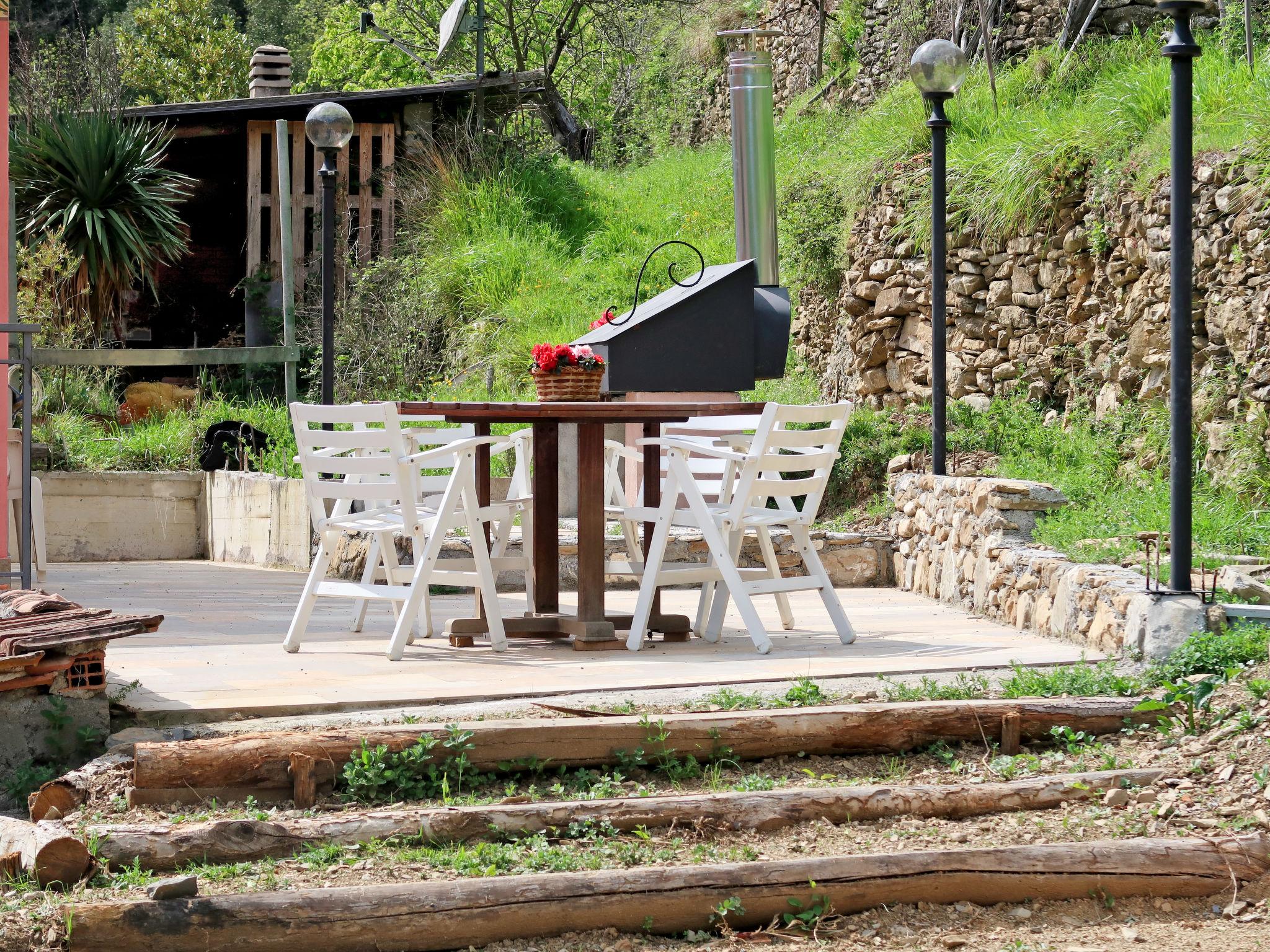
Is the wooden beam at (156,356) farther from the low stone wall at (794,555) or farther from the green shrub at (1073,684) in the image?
the green shrub at (1073,684)

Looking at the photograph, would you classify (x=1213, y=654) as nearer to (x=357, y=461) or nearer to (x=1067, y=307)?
(x=357, y=461)

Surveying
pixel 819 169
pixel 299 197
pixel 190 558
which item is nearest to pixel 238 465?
pixel 190 558

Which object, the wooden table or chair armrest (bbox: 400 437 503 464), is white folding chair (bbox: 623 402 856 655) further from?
chair armrest (bbox: 400 437 503 464)

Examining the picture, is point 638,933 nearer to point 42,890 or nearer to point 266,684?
point 42,890

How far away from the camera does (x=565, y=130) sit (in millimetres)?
18875

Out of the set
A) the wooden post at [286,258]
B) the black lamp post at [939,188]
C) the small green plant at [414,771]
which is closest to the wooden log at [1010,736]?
the small green plant at [414,771]

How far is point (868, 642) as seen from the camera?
521 centimetres

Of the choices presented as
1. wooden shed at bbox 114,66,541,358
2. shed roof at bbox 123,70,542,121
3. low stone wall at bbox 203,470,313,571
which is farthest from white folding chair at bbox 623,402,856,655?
wooden shed at bbox 114,66,541,358

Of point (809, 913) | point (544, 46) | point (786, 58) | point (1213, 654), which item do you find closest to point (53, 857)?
point (809, 913)

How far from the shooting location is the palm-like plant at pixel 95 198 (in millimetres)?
11867

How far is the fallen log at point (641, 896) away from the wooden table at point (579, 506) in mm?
2259

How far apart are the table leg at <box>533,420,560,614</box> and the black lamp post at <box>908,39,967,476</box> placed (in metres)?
2.32

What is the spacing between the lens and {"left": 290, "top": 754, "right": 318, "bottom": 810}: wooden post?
11.1ft

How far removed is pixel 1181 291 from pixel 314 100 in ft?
34.6
